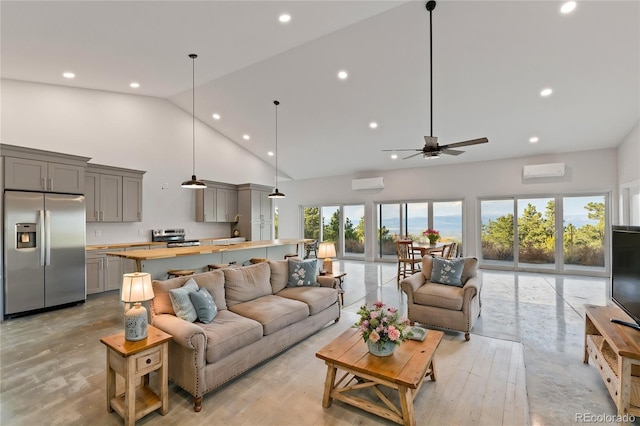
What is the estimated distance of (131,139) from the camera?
611 centimetres

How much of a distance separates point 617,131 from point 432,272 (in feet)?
17.1

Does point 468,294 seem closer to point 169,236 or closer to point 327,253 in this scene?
point 327,253

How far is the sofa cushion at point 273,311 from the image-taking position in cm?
284

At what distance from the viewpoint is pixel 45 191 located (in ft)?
14.3

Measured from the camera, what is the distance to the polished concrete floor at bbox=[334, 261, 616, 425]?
224 cm

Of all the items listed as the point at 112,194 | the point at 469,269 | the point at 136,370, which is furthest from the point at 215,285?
the point at 112,194

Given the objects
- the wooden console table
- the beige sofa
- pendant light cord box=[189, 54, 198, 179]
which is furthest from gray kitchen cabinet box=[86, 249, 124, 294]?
the wooden console table

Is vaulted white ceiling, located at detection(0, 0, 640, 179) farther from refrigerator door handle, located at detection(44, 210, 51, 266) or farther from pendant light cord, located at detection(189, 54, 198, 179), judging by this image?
refrigerator door handle, located at detection(44, 210, 51, 266)

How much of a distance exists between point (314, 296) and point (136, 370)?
196 centimetres

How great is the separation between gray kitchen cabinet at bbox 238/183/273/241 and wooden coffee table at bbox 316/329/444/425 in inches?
231

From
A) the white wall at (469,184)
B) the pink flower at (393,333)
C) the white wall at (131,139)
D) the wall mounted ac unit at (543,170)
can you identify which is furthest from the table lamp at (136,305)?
the wall mounted ac unit at (543,170)

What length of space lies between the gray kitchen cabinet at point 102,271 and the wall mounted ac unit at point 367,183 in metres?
6.45

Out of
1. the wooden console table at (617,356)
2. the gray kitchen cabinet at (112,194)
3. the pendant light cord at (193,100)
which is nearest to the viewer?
the wooden console table at (617,356)

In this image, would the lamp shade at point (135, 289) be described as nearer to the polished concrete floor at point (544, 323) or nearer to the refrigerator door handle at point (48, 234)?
the polished concrete floor at point (544, 323)
